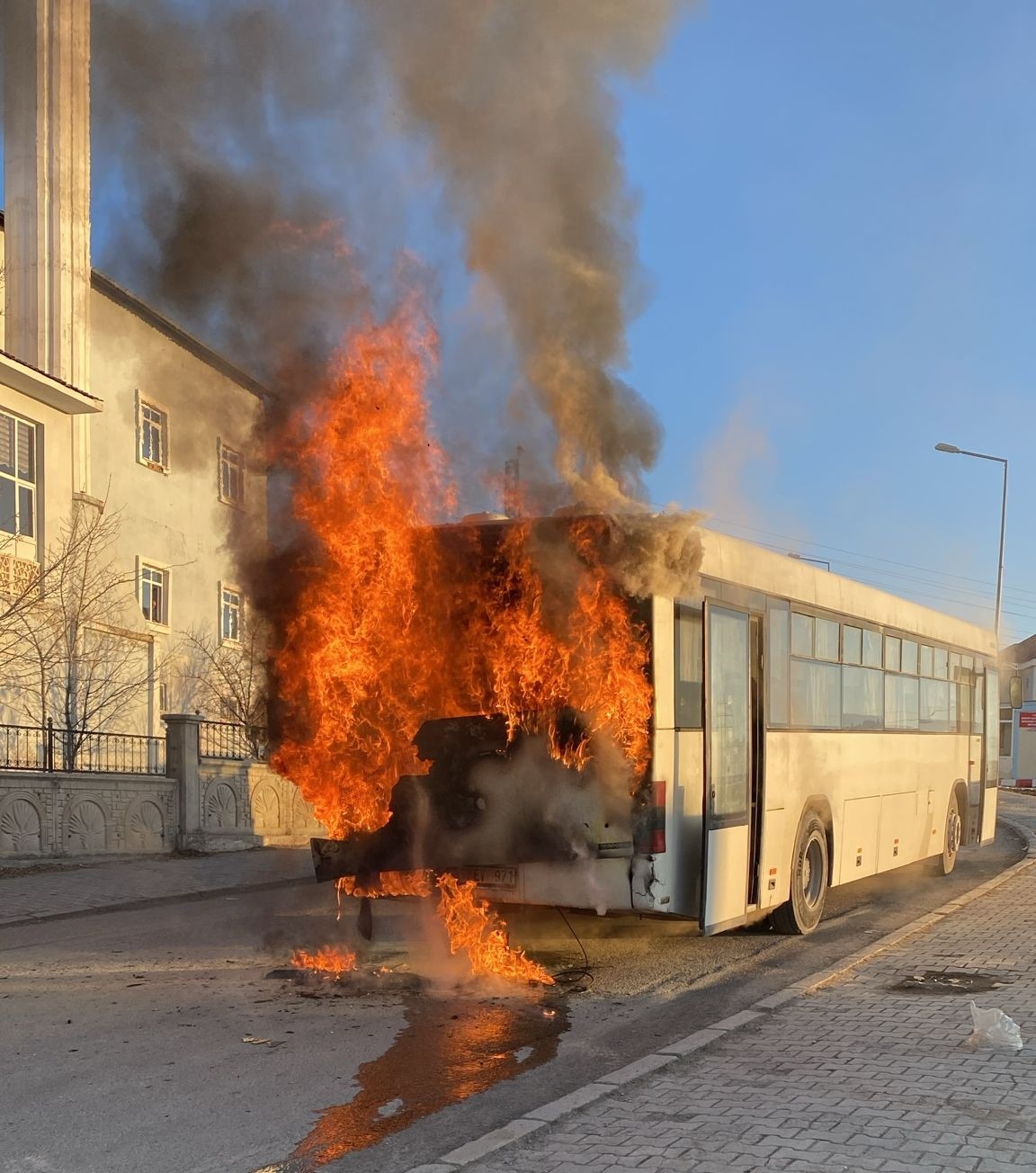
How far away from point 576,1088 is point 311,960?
3.69 m

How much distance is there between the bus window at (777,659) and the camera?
32.2ft

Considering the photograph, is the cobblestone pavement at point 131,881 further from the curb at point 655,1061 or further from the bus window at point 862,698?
the curb at point 655,1061

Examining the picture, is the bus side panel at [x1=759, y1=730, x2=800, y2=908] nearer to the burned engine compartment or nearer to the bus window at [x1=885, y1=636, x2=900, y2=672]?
the burned engine compartment

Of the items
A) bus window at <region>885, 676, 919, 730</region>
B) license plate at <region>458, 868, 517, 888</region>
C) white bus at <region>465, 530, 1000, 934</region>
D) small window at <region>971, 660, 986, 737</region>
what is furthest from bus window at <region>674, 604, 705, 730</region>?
small window at <region>971, 660, 986, 737</region>

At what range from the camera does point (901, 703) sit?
13086 mm

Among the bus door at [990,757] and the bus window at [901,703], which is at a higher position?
the bus window at [901,703]

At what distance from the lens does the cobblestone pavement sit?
13.6 m

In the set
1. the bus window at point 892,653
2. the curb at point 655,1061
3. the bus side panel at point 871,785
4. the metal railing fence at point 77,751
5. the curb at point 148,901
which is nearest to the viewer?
the curb at point 655,1061

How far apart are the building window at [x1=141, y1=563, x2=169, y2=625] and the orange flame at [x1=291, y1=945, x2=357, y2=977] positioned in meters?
18.3

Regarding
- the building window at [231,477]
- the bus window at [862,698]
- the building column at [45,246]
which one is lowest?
the bus window at [862,698]

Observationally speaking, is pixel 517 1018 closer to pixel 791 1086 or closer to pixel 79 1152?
pixel 791 1086

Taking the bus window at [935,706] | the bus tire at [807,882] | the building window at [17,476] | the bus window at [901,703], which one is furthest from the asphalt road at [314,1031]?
the building window at [17,476]

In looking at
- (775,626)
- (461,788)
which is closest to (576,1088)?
(461,788)

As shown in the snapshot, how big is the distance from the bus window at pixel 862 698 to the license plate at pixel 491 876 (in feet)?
14.0
